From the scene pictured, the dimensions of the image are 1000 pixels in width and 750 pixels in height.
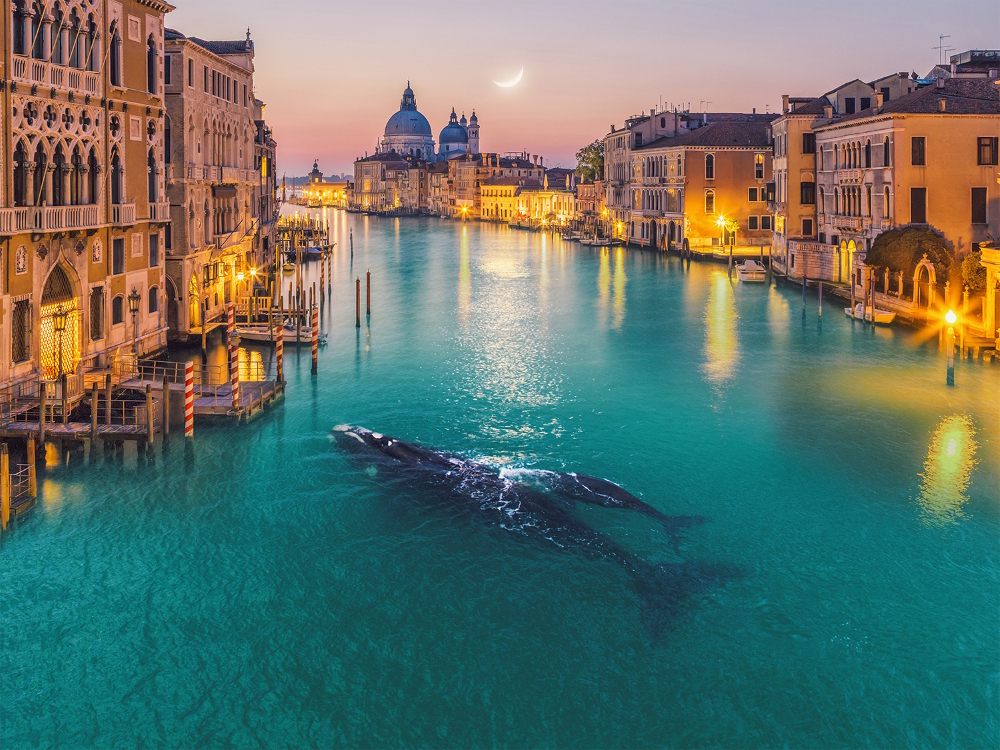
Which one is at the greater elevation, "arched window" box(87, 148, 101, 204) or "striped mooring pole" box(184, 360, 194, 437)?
"arched window" box(87, 148, 101, 204)

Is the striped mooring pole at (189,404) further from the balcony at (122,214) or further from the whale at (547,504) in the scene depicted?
the balcony at (122,214)

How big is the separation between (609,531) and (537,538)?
42.2 inches

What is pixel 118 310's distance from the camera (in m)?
22.0

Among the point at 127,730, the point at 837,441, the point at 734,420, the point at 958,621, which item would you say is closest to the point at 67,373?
the point at 127,730

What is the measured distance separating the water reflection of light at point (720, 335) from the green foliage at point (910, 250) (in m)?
5.33

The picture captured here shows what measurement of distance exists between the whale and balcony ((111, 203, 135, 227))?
716 cm

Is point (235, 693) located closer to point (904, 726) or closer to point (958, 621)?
point (904, 726)

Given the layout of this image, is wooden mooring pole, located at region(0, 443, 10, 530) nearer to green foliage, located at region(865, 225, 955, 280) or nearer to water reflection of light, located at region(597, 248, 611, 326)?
water reflection of light, located at region(597, 248, 611, 326)

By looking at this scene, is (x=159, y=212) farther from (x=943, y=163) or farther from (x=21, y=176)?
(x=943, y=163)

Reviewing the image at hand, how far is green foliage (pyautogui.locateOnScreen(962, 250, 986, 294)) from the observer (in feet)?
92.8

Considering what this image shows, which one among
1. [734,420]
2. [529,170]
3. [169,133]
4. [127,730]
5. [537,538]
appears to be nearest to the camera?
[127,730]

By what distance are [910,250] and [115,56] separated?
969 inches

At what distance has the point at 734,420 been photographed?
66.8 feet

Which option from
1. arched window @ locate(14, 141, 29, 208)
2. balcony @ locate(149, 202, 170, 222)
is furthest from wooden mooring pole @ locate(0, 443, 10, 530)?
balcony @ locate(149, 202, 170, 222)
